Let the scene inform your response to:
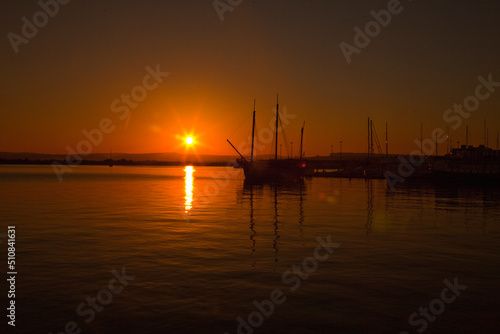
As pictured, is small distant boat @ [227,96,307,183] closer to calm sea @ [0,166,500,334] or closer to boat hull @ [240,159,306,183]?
boat hull @ [240,159,306,183]

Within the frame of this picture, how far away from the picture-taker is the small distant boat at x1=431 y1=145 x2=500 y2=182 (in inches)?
3344

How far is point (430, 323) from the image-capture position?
10.8m

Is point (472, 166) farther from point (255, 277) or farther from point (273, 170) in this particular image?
point (255, 277)

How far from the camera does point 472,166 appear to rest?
96.7 meters

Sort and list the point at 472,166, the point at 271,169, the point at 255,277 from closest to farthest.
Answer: the point at 255,277
the point at 472,166
the point at 271,169

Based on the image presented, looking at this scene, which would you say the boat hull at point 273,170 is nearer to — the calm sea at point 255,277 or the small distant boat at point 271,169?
the small distant boat at point 271,169

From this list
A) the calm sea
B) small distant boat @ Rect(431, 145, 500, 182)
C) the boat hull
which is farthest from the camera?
the boat hull

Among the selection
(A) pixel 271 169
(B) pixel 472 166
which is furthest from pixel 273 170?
(B) pixel 472 166

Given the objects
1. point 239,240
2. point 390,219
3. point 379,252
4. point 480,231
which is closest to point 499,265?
point 379,252

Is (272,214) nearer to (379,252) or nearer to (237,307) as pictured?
(379,252)

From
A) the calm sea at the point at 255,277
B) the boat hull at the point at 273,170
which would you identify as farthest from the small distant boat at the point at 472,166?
the calm sea at the point at 255,277

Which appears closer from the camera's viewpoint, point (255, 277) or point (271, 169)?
point (255, 277)

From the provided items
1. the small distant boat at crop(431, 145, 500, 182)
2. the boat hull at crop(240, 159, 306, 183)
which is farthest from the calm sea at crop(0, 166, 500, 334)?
the boat hull at crop(240, 159, 306, 183)

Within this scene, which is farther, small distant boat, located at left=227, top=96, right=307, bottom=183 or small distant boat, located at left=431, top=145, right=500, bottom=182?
small distant boat, located at left=227, top=96, right=307, bottom=183
